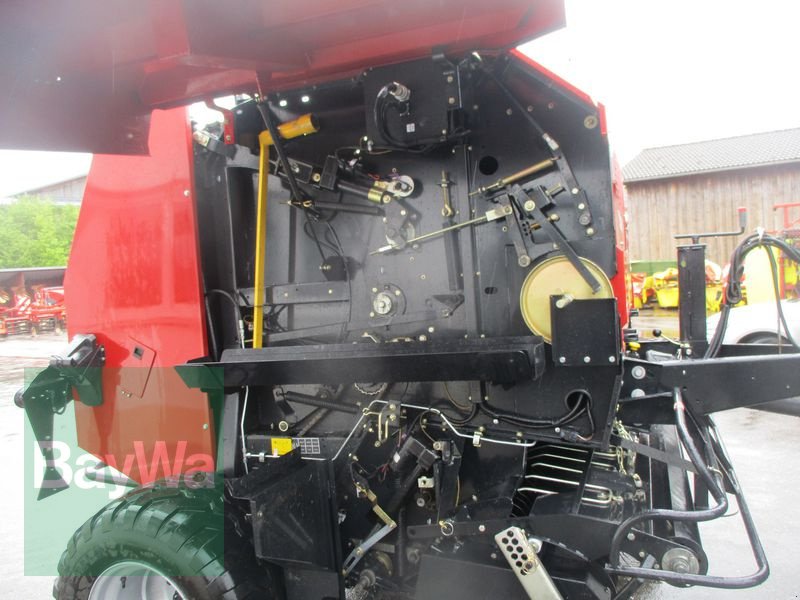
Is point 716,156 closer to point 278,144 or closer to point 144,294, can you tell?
point 278,144

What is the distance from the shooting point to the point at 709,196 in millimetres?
23703

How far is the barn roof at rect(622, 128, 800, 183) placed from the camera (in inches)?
953

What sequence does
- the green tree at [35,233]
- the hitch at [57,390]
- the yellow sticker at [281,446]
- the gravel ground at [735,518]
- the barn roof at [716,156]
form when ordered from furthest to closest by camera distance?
the green tree at [35,233] < the barn roof at [716,156] < the gravel ground at [735,518] < the hitch at [57,390] < the yellow sticker at [281,446]

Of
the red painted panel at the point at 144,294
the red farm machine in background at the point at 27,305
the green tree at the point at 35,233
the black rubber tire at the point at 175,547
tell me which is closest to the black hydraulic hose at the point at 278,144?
the red painted panel at the point at 144,294

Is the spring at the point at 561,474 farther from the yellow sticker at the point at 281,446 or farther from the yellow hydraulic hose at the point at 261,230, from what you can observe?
the yellow hydraulic hose at the point at 261,230

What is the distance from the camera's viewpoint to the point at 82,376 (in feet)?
9.84

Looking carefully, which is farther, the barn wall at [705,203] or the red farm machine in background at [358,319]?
the barn wall at [705,203]

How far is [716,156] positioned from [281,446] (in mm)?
29360

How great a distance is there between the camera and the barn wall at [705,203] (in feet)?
74.3

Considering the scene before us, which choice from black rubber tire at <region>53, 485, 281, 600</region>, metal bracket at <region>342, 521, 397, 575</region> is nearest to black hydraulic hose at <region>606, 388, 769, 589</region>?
metal bracket at <region>342, 521, 397, 575</region>

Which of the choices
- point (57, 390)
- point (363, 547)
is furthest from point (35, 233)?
point (363, 547)

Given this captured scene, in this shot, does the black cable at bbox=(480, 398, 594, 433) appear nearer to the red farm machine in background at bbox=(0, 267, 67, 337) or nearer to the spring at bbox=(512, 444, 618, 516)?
the spring at bbox=(512, 444, 618, 516)

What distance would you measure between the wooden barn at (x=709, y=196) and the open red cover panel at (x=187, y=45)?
21.3 meters

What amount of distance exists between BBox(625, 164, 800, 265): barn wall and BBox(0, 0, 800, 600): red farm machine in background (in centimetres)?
2163
